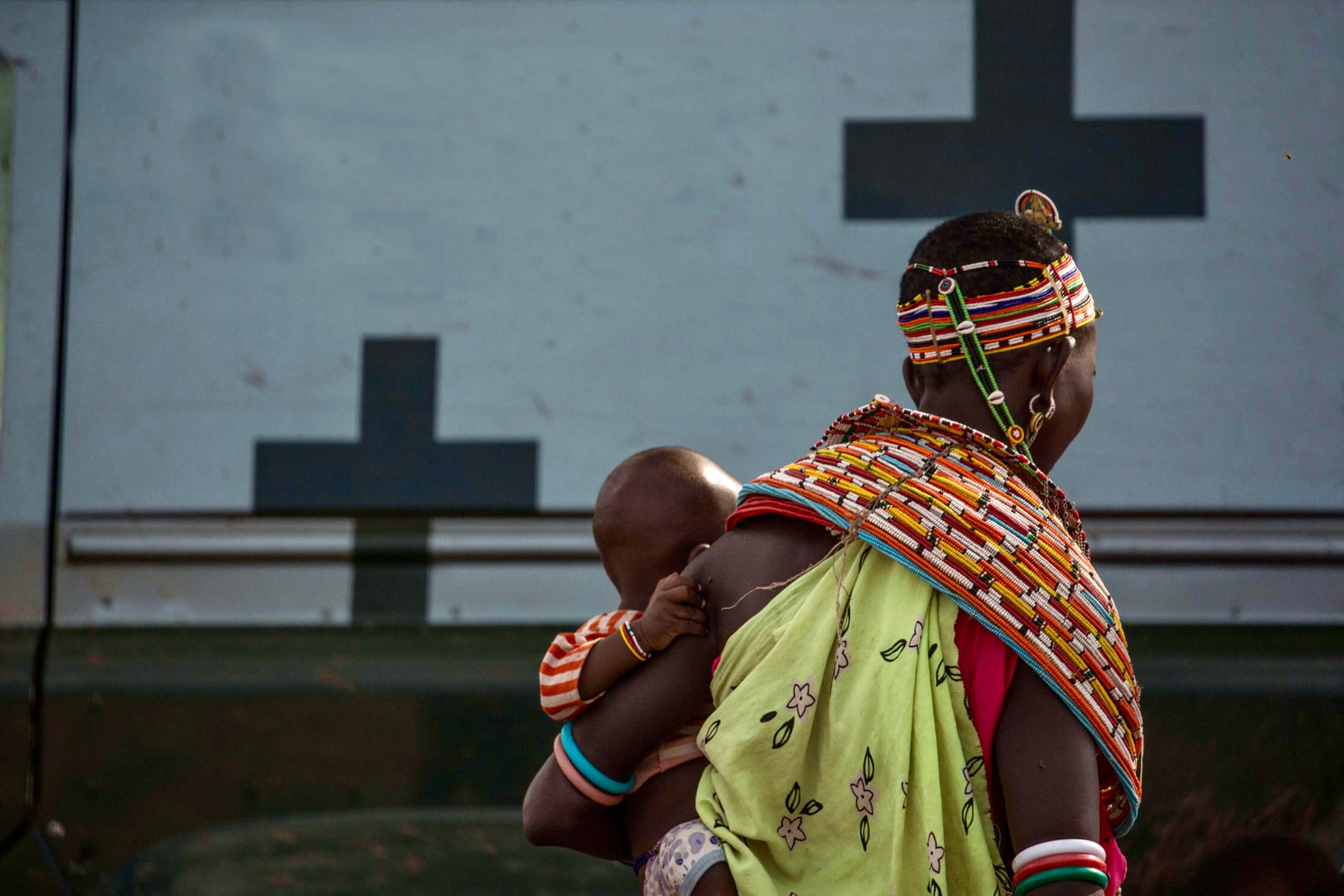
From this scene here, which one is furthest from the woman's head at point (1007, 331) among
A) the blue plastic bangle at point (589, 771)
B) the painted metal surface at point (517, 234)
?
the painted metal surface at point (517, 234)

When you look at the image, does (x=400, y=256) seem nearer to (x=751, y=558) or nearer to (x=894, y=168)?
(x=894, y=168)

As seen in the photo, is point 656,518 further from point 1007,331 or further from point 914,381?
point 1007,331

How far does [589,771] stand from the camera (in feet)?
4.23

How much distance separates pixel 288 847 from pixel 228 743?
234mm

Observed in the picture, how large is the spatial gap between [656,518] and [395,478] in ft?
3.70

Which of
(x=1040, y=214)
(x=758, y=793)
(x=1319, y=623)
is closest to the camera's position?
(x=758, y=793)

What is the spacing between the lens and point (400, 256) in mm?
2615

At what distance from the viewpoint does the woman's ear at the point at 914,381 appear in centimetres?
130

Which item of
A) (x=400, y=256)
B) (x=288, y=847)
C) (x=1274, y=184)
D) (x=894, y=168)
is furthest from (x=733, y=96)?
(x=288, y=847)

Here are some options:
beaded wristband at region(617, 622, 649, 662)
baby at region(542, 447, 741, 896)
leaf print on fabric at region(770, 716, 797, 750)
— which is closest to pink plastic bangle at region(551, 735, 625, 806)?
baby at region(542, 447, 741, 896)

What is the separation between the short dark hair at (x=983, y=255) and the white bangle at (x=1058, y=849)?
16.7 inches

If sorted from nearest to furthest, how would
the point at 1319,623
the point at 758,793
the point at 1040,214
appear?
the point at 758,793
the point at 1040,214
the point at 1319,623

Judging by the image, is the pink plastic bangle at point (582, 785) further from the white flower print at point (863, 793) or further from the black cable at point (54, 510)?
the black cable at point (54, 510)

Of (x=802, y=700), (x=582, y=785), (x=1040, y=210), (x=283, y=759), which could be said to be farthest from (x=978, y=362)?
(x=283, y=759)
